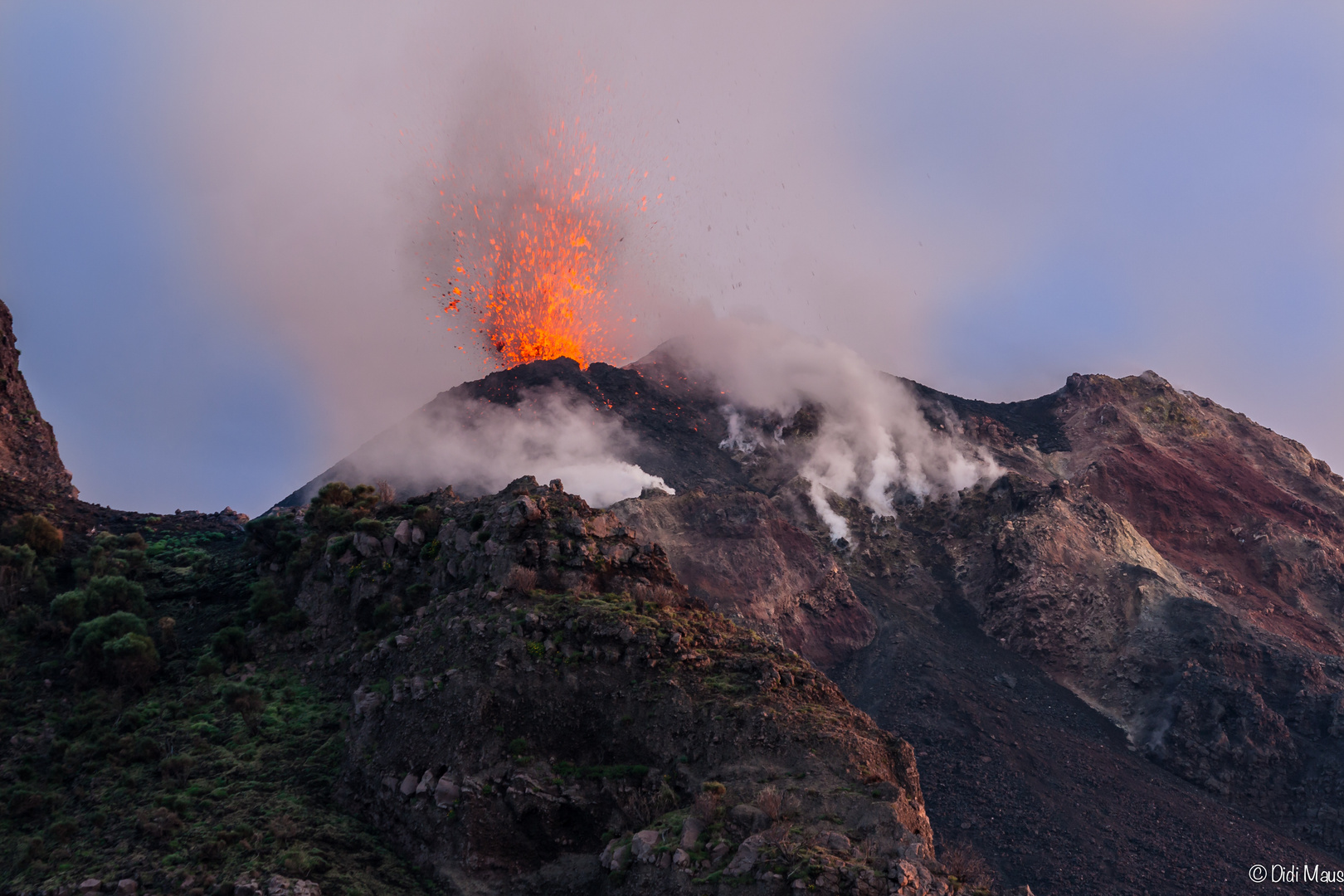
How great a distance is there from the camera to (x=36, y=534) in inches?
1693

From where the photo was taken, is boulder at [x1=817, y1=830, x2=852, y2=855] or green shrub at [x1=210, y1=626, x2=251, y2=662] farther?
green shrub at [x1=210, y1=626, x2=251, y2=662]

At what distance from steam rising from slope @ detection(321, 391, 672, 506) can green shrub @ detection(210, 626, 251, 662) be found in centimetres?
4708

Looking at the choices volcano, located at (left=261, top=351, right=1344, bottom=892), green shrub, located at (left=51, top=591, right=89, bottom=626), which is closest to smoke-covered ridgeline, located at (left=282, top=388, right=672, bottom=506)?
volcano, located at (left=261, top=351, right=1344, bottom=892)

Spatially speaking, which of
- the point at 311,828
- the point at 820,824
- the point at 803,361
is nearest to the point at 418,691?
the point at 311,828

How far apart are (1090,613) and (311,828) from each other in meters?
69.4

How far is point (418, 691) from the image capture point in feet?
101

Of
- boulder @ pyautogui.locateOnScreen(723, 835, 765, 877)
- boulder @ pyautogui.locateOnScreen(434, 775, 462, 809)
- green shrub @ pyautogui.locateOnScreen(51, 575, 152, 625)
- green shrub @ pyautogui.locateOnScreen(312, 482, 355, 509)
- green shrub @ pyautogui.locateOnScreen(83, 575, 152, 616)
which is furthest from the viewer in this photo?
green shrub @ pyautogui.locateOnScreen(312, 482, 355, 509)

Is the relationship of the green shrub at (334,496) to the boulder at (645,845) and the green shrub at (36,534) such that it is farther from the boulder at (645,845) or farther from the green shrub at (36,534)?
the boulder at (645,845)

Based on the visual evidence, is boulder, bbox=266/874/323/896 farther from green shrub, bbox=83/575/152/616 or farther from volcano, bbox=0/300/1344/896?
green shrub, bbox=83/575/152/616

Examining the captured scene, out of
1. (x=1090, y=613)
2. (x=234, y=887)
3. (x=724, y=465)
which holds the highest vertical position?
(x=724, y=465)

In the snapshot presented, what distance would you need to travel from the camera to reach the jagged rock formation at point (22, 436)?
166ft

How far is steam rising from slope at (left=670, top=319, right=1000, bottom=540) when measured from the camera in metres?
101

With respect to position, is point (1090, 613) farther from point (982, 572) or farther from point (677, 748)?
point (677, 748)

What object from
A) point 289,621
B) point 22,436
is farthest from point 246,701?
point 22,436
